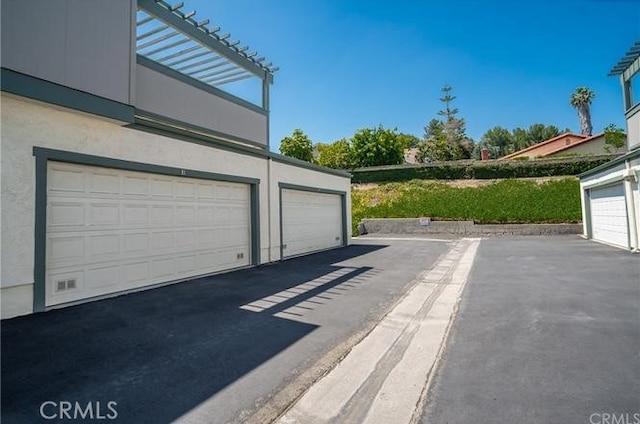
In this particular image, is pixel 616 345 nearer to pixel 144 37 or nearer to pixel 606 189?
pixel 144 37

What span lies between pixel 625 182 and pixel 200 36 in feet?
43.2

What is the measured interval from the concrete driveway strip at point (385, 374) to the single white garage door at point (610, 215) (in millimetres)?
10003

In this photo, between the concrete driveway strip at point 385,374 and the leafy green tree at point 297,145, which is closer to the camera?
the concrete driveway strip at point 385,374

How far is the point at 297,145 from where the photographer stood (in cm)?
4225

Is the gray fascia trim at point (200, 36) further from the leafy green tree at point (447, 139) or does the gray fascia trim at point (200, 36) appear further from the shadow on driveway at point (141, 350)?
the leafy green tree at point (447, 139)

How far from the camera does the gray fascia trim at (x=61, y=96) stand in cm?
482

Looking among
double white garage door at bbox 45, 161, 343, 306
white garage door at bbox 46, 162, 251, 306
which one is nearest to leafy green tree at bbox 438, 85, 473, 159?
double white garage door at bbox 45, 161, 343, 306

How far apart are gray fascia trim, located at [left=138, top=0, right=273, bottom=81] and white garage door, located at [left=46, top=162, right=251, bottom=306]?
3.45 m

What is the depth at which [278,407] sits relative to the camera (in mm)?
2693

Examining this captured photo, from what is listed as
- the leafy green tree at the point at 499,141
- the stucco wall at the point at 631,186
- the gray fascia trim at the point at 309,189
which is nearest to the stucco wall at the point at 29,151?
the gray fascia trim at the point at 309,189

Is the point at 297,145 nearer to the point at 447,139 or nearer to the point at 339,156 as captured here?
the point at 339,156

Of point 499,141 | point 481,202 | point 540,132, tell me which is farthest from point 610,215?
point 499,141

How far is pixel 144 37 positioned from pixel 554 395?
9628mm

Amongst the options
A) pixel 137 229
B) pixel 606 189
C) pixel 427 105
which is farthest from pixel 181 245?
pixel 427 105
